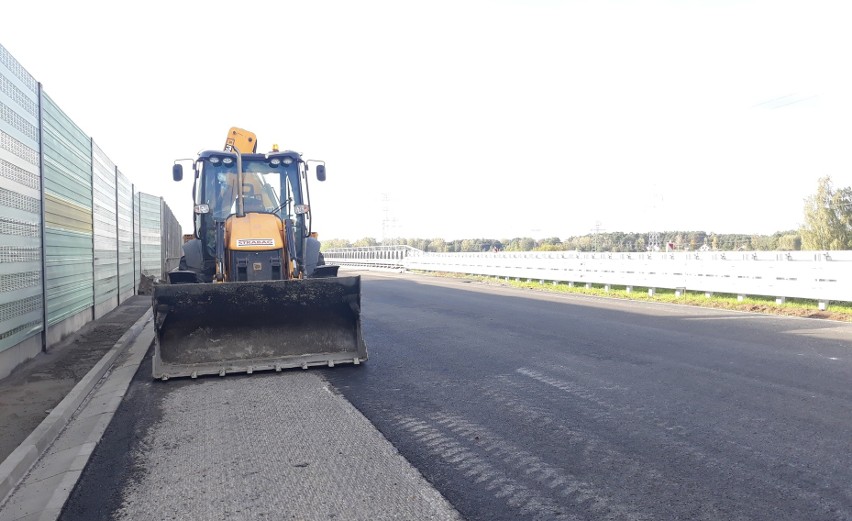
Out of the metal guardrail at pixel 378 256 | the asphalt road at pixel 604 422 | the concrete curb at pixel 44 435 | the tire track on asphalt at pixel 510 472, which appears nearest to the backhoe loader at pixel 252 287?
the asphalt road at pixel 604 422

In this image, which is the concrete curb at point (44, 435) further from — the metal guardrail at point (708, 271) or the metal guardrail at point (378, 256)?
the metal guardrail at point (378, 256)

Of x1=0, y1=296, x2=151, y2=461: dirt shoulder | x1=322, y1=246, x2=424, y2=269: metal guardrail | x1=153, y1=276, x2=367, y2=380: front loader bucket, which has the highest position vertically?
x1=322, y1=246, x2=424, y2=269: metal guardrail

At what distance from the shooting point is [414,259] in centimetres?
4378

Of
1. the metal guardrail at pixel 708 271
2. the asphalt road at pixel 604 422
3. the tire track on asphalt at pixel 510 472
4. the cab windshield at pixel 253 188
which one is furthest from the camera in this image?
the metal guardrail at pixel 708 271

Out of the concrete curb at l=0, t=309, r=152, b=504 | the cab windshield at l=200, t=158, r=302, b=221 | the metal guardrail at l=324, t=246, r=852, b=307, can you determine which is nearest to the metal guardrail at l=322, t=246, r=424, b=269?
the metal guardrail at l=324, t=246, r=852, b=307

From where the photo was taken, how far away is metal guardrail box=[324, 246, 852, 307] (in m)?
13.5

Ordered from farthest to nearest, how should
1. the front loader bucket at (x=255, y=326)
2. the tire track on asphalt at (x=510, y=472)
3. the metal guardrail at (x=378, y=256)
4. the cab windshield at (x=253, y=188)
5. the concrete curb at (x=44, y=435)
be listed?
the metal guardrail at (x=378, y=256) → the cab windshield at (x=253, y=188) → the front loader bucket at (x=255, y=326) → the concrete curb at (x=44, y=435) → the tire track on asphalt at (x=510, y=472)

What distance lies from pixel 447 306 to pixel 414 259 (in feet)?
91.8

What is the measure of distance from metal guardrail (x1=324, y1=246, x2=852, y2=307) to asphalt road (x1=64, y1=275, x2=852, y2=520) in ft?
11.7

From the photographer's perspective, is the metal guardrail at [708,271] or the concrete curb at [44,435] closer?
the concrete curb at [44,435]

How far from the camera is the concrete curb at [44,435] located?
4379 millimetres

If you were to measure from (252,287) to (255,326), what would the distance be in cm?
52

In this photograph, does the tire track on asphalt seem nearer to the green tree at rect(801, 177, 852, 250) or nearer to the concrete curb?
the concrete curb

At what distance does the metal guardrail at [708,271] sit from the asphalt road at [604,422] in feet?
11.7
